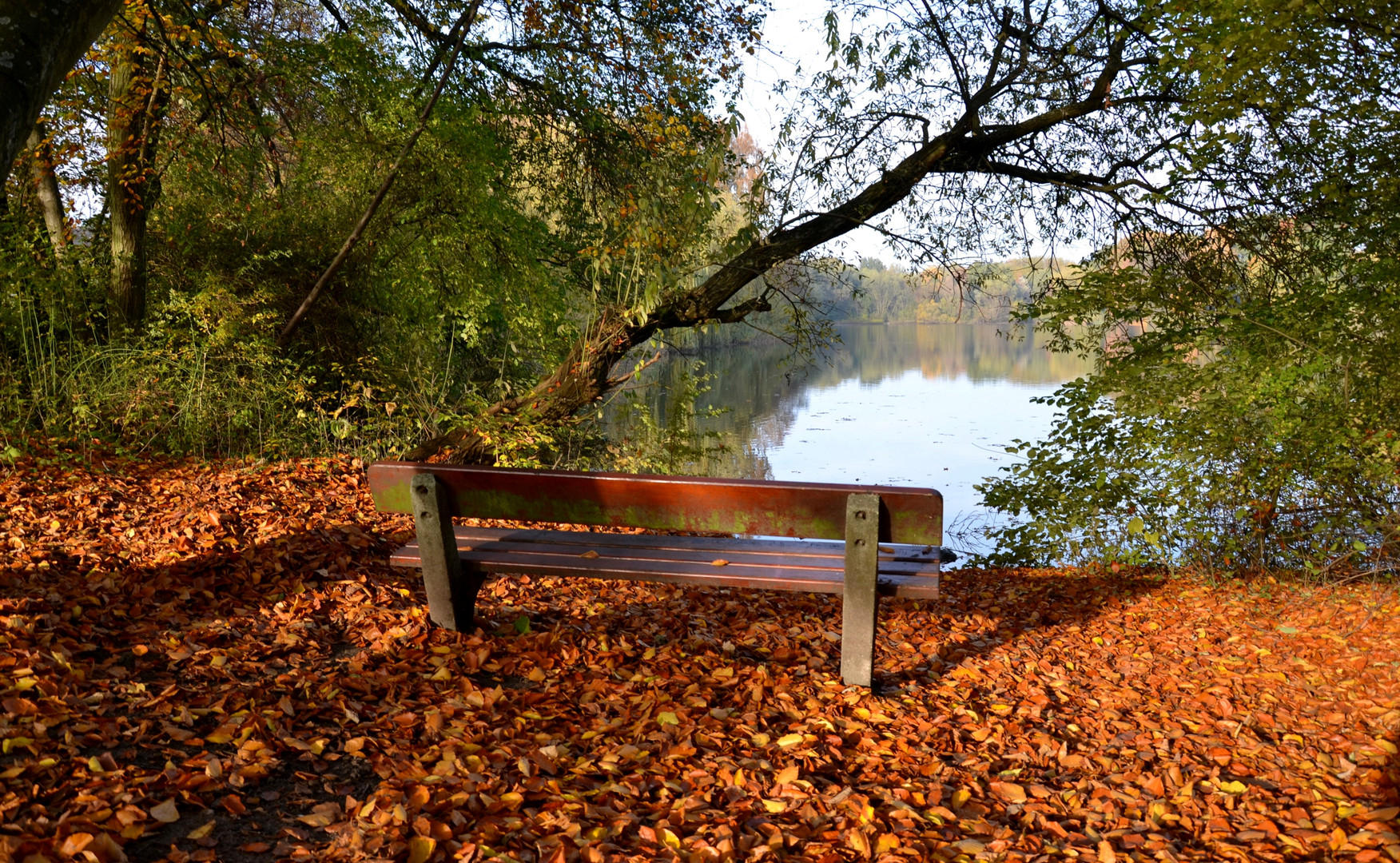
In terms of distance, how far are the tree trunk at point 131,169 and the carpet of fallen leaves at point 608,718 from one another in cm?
277

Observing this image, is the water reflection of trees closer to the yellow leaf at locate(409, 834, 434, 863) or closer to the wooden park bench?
the wooden park bench

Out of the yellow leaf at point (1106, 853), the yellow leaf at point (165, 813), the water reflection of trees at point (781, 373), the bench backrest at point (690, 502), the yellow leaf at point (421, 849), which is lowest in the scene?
the yellow leaf at point (1106, 853)

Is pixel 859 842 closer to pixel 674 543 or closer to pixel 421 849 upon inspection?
pixel 421 849

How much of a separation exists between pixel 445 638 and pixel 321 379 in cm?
591

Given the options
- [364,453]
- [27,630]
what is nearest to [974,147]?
[364,453]

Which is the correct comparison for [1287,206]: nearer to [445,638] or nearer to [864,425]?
[445,638]

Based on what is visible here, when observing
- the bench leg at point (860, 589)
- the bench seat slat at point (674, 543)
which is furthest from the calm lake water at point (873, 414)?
the bench leg at point (860, 589)

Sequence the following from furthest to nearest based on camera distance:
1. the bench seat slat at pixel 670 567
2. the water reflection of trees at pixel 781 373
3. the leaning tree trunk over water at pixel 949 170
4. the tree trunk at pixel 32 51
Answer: the water reflection of trees at pixel 781 373
the leaning tree trunk over water at pixel 949 170
the bench seat slat at pixel 670 567
the tree trunk at pixel 32 51

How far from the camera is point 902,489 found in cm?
275

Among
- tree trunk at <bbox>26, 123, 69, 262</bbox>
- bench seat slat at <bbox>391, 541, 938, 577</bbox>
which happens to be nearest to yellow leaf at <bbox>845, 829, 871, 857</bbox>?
bench seat slat at <bbox>391, 541, 938, 577</bbox>

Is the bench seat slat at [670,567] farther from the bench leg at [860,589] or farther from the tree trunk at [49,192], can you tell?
the tree trunk at [49,192]

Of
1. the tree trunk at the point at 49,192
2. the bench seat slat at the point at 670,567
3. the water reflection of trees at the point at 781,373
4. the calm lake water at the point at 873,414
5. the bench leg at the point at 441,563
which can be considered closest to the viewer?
the bench seat slat at the point at 670,567

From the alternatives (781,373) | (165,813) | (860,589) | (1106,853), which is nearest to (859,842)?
(1106,853)

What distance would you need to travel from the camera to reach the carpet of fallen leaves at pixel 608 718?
7.02 ft
